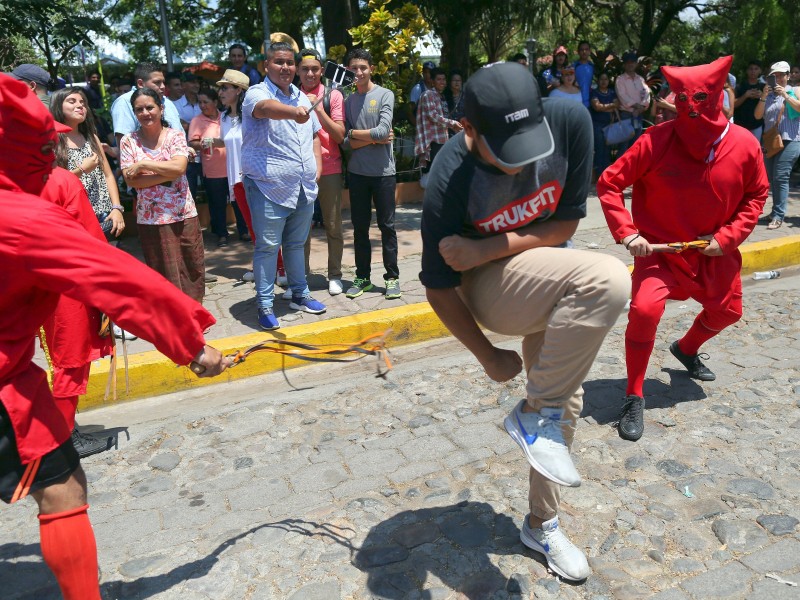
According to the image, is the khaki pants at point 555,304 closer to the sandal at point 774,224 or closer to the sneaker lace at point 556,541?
the sneaker lace at point 556,541

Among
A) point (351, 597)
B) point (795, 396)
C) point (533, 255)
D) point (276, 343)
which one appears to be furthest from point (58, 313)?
point (795, 396)

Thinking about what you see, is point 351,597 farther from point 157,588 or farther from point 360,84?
point 360,84

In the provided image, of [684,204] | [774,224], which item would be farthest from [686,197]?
[774,224]

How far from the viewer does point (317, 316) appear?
6305mm

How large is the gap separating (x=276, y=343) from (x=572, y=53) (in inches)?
1074

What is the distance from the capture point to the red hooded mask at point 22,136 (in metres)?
2.39

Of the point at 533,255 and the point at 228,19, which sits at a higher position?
the point at 228,19

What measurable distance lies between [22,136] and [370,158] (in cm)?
431

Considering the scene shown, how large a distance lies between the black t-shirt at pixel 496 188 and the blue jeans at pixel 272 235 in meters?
3.30

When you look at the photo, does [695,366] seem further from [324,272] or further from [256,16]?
[256,16]

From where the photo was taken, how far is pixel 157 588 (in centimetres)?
311

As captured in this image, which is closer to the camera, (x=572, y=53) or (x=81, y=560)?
(x=81, y=560)

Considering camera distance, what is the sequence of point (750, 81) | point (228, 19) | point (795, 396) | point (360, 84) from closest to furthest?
point (795, 396) → point (360, 84) → point (750, 81) → point (228, 19)

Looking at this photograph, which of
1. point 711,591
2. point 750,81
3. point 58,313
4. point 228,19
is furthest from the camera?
point 228,19
